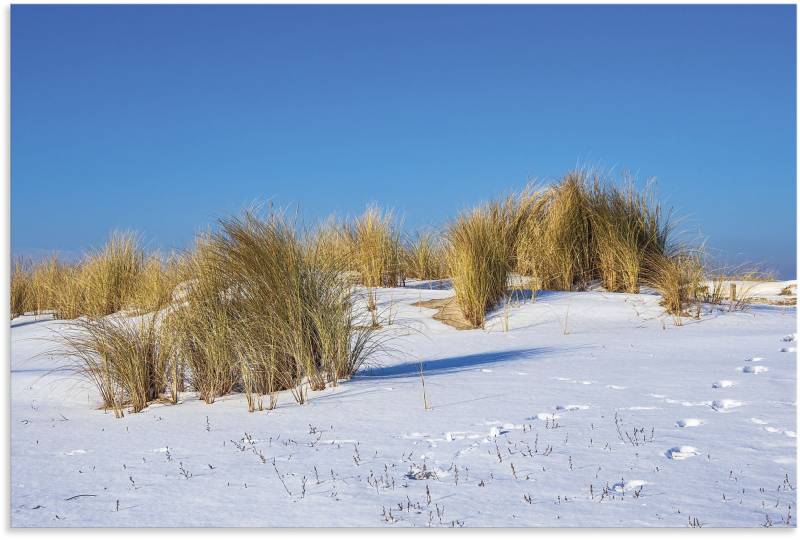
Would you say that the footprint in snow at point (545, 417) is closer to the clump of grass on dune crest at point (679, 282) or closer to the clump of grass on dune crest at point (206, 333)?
the clump of grass on dune crest at point (206, 333)

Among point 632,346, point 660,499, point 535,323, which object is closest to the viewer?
point 660,499

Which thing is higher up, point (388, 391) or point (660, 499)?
point (388, 391)

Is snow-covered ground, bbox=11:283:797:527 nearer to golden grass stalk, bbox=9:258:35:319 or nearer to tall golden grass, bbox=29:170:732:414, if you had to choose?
tall golden grass, bbox=29:170:732:414

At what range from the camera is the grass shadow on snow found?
15.6 feet

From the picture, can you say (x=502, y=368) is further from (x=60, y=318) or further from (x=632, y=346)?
(x=60, y=318)

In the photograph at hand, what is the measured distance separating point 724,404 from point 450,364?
2008mm

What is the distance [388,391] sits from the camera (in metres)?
4.09

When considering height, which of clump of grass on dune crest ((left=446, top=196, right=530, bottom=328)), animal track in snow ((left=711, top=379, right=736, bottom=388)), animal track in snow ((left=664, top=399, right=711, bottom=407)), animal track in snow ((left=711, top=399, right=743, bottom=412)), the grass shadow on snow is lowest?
animal track in snow ((left=711, top=399, right=743, bottom=412))

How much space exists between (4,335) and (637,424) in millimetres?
2961

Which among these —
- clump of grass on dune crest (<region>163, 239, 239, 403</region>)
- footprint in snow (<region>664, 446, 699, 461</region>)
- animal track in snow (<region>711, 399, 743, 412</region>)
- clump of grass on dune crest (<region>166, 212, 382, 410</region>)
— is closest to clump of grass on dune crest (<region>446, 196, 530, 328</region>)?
clump of grass on dune crest (<region>166, 212, 382, 410</region>)

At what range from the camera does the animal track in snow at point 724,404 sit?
136 inches

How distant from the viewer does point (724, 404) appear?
354cm

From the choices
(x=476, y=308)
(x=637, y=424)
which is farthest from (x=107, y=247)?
(x=637, y=424)

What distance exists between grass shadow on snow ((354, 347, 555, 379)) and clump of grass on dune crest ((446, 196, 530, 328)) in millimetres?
1511
